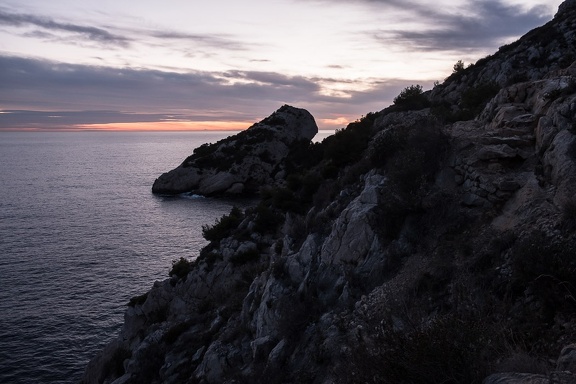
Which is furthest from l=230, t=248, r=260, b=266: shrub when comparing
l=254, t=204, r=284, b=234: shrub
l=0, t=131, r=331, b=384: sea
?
l=0, t=131, r=331, b=384: sea

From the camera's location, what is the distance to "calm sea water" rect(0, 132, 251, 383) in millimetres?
32094

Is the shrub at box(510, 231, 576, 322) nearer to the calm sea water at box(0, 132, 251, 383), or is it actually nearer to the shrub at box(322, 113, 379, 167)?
the shrub at box(322, 113, 379, 167)

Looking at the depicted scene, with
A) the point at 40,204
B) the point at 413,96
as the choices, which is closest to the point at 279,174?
the point at 40,204

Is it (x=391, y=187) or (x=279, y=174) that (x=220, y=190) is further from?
(x=391, y=187)

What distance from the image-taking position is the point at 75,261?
47.1 meters

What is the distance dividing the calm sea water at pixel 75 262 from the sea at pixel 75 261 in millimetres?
79

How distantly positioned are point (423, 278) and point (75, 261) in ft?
148

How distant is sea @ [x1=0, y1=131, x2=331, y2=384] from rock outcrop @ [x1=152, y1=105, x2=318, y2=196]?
5.98 meters

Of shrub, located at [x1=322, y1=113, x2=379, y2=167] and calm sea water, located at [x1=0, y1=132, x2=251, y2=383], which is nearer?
shrub, located at [x1=322, y1=113, x2=379, y2=167]

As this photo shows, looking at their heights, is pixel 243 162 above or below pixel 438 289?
above

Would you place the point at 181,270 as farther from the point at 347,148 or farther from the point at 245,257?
the point at 347,148

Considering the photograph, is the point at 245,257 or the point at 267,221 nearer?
the point at 245,257

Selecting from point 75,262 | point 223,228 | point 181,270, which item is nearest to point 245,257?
point 181,270

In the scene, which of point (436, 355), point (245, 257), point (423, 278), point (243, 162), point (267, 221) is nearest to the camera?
point (436, 355)
